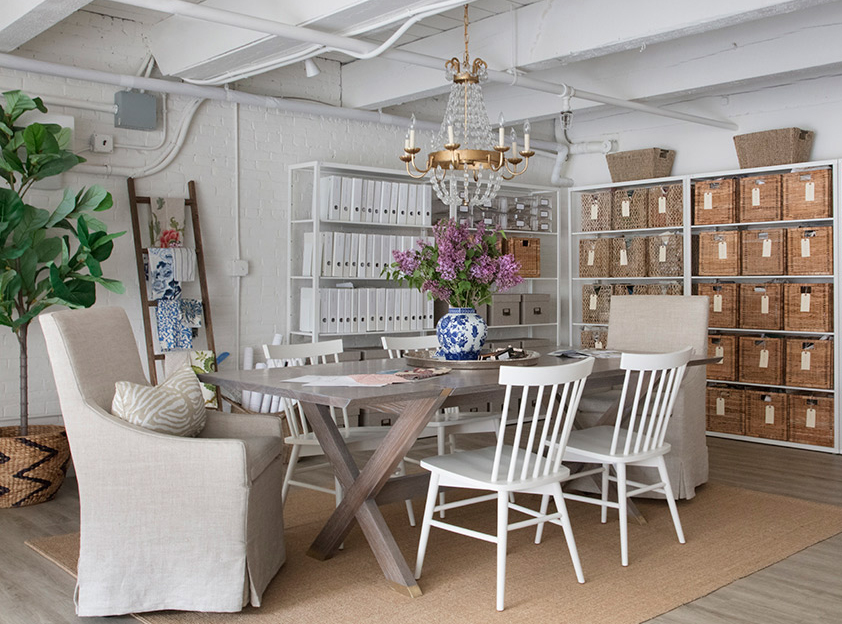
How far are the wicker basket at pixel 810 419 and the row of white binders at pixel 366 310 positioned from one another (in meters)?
2.44

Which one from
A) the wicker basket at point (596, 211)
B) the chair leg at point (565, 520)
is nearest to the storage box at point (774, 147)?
the wicker basket at point (596, 211)

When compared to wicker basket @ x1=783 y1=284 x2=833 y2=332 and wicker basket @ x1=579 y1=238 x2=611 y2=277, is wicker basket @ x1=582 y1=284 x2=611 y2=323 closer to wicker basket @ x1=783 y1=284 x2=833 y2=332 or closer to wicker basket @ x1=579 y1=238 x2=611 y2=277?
wicker basket @ x1=579 y1=238 x2=611 y2=277

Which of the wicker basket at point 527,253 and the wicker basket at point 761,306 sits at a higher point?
the wicker basket at point 527,253

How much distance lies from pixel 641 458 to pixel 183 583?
1.76m

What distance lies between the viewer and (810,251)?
5.68m

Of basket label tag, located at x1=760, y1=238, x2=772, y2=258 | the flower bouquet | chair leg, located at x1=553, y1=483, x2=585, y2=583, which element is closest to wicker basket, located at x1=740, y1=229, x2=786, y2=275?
basket label tag, located at x1=760, y1=238, x2=772, y2=258

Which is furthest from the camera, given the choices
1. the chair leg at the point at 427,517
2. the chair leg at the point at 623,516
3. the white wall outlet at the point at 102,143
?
the white wall outlet at the point at 102,143

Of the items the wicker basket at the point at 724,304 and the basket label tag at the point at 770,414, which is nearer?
the basket label tag at the point at 770,414

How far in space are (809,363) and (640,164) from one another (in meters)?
1.91

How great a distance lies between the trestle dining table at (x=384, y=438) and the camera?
9.68ft

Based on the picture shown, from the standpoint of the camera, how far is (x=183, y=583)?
285 cm

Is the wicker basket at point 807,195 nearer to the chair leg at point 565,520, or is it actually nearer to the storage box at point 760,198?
the storage box at point 760,198

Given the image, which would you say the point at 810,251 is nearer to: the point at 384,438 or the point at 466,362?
the point at 466,362

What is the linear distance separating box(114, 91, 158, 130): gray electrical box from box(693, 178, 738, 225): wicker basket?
3.70 metres
